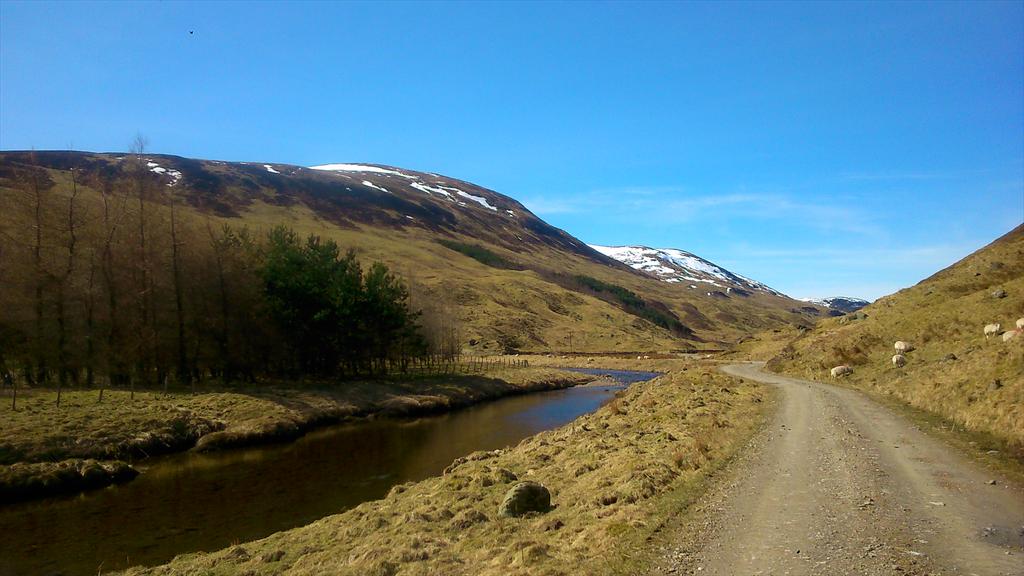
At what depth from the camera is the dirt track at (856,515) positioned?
9242 millimetres

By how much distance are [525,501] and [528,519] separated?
81 cm

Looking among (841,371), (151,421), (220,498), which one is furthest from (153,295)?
(841,371)

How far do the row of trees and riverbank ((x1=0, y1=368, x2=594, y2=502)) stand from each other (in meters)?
4.71

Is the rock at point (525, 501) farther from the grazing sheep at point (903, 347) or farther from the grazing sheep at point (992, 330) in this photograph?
the grazing sheep at point (903, 347)

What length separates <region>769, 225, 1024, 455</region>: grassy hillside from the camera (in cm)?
2050

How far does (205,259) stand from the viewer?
48812 mm

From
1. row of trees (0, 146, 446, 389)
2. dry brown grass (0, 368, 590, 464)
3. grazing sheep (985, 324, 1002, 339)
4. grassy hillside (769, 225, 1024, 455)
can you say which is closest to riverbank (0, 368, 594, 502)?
dry brown grass (0, 368, 590, 464)

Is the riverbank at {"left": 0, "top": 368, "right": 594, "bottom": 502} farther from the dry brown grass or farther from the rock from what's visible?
the rock

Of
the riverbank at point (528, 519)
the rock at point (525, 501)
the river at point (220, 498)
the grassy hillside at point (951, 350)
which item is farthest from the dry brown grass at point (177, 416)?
the grassy hillside at point (951, 350)

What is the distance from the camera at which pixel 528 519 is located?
1422cm

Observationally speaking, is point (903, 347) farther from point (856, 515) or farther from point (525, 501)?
point (525, 501)

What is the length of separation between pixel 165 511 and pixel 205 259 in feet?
105

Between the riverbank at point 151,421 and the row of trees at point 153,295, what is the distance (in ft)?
15.5

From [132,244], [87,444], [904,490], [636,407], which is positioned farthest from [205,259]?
[904,490]
